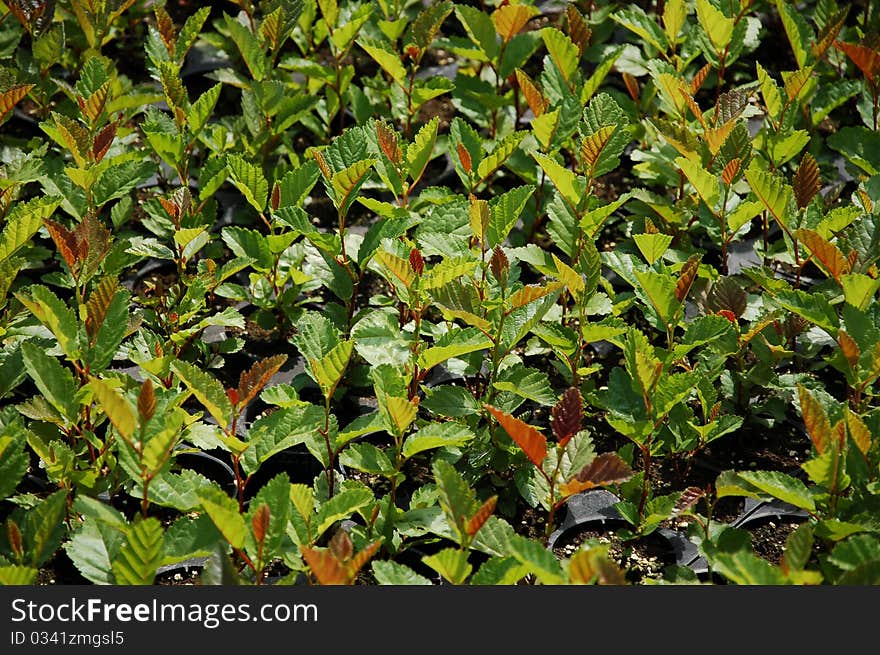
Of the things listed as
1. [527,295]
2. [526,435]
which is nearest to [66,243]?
[527,295]

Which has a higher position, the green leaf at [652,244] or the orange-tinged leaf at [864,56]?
the orange-tinged leaf at [864,56]

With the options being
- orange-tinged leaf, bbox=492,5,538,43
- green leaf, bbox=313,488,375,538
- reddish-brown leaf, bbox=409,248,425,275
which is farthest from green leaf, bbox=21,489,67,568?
orange-tinged leaf, bbox=492,5,538,43

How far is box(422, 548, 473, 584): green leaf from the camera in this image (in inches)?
76.0

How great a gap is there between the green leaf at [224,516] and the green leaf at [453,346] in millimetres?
543

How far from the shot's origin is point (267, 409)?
8.89 feet

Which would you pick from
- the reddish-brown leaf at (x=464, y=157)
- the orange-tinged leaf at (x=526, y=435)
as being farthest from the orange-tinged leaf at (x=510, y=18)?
the orange-tinged leaf at (x=526, y=435)

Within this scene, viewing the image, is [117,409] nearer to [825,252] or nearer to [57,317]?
[57,317]

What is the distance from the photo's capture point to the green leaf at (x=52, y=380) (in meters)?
2.23

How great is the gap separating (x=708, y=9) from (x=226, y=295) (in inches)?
61.0

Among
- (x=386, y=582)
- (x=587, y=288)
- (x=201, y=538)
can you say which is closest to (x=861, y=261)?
(x=587, y=288)

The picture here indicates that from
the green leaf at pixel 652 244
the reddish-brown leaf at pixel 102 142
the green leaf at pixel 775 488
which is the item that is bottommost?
the green leaf at pixel 775 488

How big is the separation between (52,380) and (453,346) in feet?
2.56

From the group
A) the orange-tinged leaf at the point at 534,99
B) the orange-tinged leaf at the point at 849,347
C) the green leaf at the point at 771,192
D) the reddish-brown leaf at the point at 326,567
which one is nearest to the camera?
the reddish-brown leaf at the point at 326,567

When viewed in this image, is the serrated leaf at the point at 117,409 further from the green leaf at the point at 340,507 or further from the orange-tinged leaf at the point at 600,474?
the orange-tinged leaf at the point at 600,474
